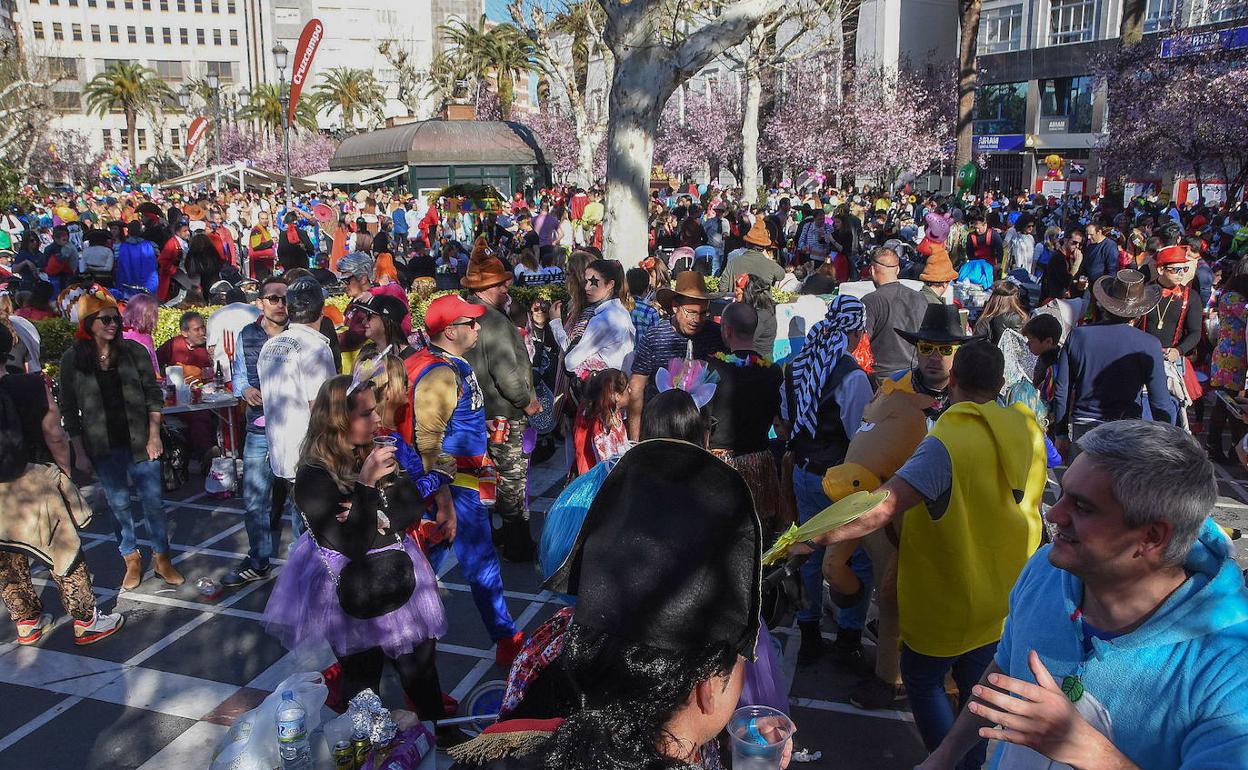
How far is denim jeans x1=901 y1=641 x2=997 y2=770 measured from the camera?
3.35 meters

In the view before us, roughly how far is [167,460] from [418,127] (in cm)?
2633

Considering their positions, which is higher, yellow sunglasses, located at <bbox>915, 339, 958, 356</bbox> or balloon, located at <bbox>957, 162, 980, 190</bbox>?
balloon, located at <bbox>957, 162, 980, 190</bbox>

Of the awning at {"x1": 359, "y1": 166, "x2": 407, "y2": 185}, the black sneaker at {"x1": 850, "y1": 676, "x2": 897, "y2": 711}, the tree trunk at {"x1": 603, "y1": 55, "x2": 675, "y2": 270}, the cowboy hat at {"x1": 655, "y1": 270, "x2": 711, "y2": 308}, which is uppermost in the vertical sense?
the awning at {"x1": 359, "y1": 166, "x2": 407, "y2": 185}

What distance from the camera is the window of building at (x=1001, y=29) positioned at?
47406 mm

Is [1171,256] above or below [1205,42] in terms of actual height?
below

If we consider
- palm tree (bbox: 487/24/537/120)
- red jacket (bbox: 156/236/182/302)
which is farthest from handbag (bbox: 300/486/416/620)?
palm tree (bbox: 487/24/537/120)

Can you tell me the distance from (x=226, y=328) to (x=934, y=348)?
19.7 feet

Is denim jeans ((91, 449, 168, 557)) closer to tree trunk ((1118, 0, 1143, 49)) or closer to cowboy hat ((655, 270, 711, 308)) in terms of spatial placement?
cowboy hat ((655, 270, 711, 308))

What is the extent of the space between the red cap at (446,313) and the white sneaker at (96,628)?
2.63 meters

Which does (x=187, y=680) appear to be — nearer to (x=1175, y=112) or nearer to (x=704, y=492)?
(x=704, y=492)

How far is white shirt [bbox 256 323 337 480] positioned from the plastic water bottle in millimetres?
3161

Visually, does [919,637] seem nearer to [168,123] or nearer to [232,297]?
[232,297]

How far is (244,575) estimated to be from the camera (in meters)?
5.97

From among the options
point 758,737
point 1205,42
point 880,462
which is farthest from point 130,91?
point 758,737
